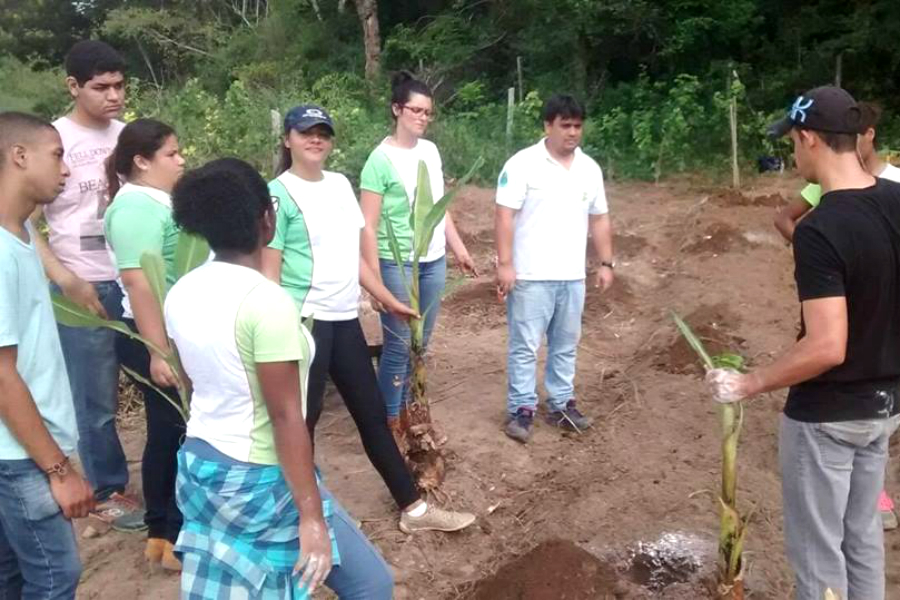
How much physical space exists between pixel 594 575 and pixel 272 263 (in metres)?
1.68

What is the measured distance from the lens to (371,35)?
774 inches

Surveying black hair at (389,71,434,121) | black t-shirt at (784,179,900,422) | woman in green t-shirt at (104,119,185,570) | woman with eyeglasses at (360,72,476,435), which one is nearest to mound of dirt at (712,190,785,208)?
woman with eyeglasses at (360,72,476,435)

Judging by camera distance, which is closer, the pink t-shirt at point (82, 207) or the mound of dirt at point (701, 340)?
the pink t-shirt at point (82, 207)

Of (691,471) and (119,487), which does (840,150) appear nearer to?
(691,471)

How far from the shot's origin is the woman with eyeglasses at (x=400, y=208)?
3906 millimetres

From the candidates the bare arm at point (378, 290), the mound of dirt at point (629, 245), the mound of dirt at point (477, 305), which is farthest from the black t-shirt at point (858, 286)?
the mound of dirt at point (629, 245)

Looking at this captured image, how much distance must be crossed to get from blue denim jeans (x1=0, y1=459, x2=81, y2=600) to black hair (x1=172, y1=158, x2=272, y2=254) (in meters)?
0.77

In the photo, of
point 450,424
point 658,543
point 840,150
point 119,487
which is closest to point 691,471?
point 658,543

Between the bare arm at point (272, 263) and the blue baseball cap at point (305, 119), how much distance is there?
459mm

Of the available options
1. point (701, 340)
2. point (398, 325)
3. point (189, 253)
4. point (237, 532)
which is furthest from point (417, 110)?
point (701, 340)

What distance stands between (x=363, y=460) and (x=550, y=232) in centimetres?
146

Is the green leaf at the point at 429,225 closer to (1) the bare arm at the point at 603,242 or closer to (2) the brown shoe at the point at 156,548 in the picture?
(1) the bare arm at the point at 603,242

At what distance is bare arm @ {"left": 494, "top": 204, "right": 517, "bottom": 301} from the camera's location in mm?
4211

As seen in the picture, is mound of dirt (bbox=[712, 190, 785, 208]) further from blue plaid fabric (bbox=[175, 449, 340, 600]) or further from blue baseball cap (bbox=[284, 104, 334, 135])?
blue plaid fabric (bbox=[175, 449, 340, 600])
